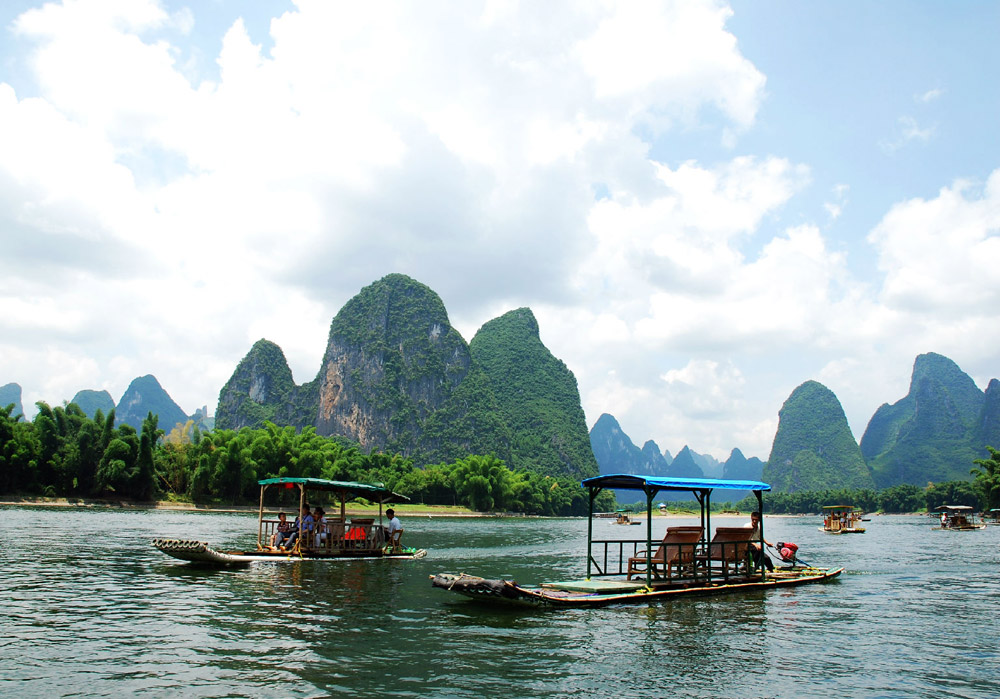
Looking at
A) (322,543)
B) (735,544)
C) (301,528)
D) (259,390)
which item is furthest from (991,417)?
(301,528)

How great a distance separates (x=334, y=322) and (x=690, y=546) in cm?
17730

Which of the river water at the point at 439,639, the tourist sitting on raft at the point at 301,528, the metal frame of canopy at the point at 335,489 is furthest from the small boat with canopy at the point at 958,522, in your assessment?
the tourist sitting on raft at the point at 301,528

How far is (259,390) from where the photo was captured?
600ft

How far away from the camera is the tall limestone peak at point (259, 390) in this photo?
17888cm

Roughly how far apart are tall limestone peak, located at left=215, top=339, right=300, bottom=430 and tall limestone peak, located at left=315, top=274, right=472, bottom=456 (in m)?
10.1

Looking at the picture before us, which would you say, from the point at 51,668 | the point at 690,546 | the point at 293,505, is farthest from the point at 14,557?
the point at 293,505

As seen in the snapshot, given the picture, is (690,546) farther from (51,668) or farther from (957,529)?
(957,529)

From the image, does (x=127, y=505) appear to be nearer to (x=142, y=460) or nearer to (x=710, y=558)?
(x=142, y=460)

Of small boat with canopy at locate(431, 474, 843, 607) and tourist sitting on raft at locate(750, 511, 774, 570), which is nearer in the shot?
small boat with canopy at locate(431, 474, 843, 607)

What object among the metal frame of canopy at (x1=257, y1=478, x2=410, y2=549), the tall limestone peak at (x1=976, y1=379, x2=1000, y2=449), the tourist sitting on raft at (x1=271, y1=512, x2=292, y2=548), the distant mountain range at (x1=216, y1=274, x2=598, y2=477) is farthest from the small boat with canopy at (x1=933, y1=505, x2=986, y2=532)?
the tall limestone peak at (x1=976, y1=379, x2=1000, y2=449)

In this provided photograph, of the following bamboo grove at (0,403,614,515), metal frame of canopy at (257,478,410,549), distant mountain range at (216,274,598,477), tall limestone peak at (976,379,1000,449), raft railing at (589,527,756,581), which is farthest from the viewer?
tall limestone peak at (976,379,1000,449)

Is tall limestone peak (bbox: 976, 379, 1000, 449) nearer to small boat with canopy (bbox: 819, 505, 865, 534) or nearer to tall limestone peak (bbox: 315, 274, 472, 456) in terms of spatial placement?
tall limestone peak (bbox: 315, 274, 472, 456)

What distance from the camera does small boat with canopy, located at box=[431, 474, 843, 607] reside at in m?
14.4

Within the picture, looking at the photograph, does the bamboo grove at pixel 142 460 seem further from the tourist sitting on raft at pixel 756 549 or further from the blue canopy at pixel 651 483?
the tourist sitting on raft at pixel 756 549
